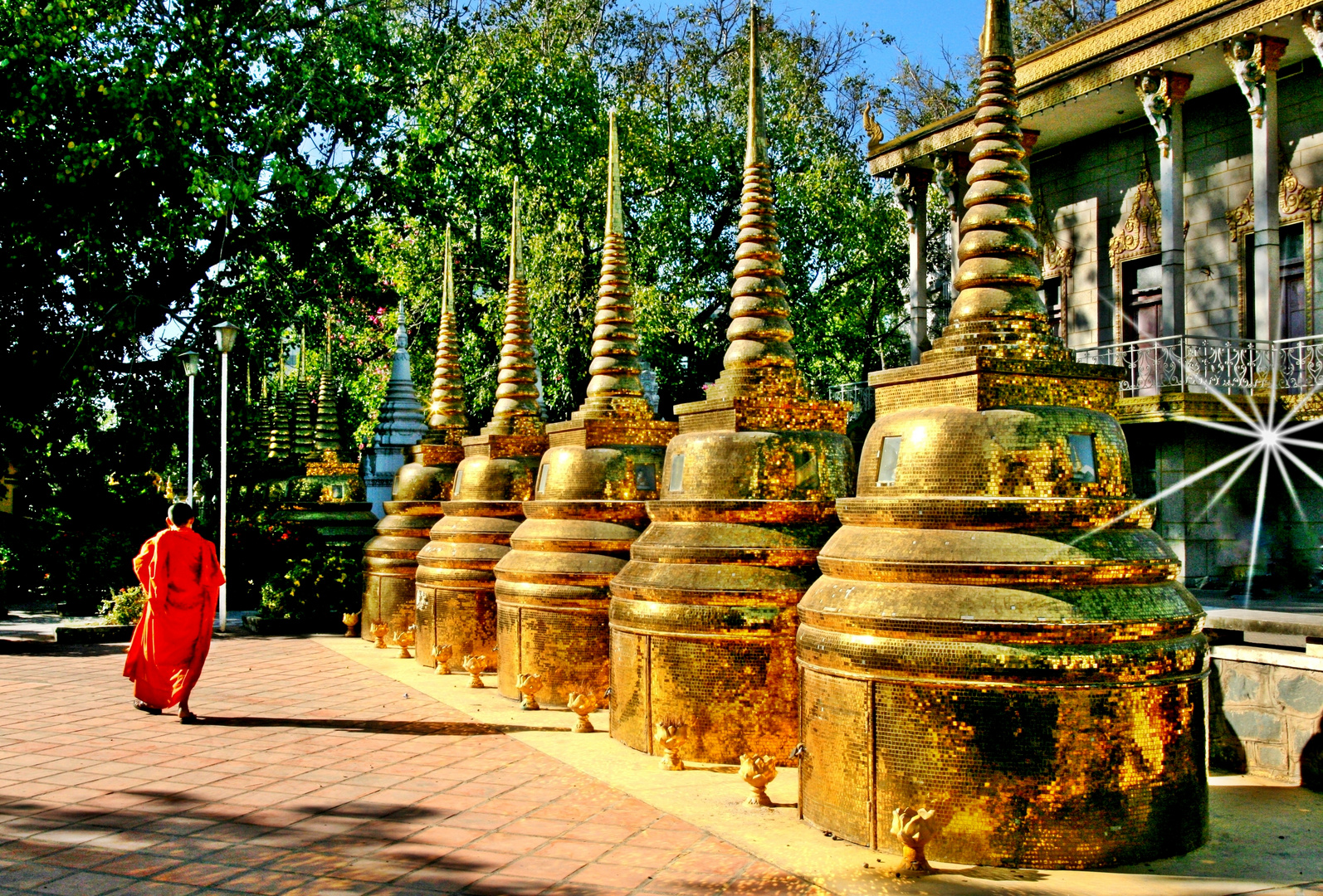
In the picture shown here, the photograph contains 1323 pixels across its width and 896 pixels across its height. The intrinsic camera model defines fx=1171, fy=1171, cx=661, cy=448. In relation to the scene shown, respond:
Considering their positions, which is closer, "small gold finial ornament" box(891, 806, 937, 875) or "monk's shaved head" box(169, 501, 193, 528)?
"small gold finial ornament" box(891, 806, 937, 875)

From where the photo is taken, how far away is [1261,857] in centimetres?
512

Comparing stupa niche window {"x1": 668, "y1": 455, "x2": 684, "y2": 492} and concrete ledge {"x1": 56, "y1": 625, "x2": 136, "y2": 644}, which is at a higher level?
stupa niche window {"x1": 668, "y1": 455, "x2": 684, "y2": 492}

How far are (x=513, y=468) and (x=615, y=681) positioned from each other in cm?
390

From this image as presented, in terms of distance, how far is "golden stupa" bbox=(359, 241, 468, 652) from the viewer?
525 inches

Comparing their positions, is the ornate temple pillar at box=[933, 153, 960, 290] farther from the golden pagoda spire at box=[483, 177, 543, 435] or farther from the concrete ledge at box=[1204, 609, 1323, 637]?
the concrete ledge at box=[1204, 609, 1323, 637]

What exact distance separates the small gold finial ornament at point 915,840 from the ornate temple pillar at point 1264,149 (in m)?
14.2

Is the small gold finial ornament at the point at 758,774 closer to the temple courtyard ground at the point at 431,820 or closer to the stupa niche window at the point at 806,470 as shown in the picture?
the temple courtyard ground at the point at 431,820

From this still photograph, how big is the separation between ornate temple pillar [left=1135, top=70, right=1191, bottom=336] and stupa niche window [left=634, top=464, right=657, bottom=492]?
11579mm

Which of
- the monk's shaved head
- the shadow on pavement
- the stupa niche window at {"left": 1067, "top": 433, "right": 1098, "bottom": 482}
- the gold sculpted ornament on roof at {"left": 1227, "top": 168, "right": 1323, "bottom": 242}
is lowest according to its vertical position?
the shadow on pavement

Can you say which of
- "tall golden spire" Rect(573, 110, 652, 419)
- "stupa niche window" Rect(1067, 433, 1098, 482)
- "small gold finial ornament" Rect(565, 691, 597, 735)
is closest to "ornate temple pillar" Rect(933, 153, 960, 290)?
"tall golden spire" Rect(573, 110, 652, 419)

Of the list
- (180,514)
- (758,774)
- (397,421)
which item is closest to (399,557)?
(180,514)

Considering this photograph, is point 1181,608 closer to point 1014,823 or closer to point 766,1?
point 1014,823

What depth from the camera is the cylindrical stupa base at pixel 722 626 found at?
23.4ft

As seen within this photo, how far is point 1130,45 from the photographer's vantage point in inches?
714
